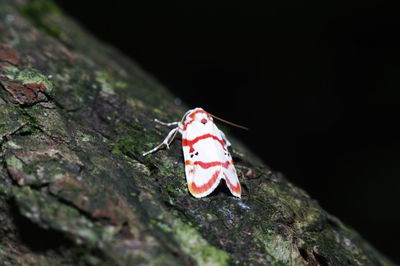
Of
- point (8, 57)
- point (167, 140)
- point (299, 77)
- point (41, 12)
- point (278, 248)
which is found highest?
point (299, 77)

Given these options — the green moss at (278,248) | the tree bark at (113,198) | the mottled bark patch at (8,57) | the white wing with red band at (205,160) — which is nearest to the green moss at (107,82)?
the tree bark at (113,198)

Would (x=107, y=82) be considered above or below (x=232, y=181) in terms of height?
below

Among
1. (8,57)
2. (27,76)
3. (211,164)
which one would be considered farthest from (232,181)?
(8,57)

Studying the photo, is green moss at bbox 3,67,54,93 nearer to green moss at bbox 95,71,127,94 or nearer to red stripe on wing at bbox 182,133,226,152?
green moss at bbox 95,71,127,94

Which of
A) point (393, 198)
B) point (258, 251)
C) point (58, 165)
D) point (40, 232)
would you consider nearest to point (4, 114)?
point (58, 165)

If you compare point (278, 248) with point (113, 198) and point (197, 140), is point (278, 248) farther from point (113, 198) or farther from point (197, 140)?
point (197, 140)

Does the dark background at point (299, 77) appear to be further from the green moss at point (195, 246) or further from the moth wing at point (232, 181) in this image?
the green moss at point (195, 246)
